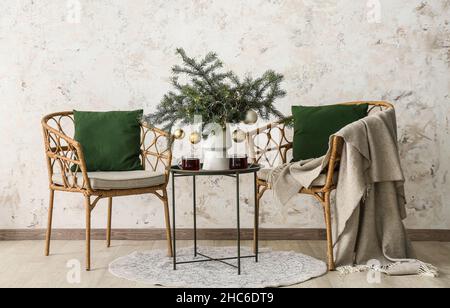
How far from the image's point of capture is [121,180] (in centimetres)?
325

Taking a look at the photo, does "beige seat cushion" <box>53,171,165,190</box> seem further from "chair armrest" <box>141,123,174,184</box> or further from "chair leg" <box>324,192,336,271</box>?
"chair leg" <box>324,192,336,271</box>

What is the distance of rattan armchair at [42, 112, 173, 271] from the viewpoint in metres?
3.24

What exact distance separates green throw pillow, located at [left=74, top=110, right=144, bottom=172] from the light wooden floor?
494 millimetres

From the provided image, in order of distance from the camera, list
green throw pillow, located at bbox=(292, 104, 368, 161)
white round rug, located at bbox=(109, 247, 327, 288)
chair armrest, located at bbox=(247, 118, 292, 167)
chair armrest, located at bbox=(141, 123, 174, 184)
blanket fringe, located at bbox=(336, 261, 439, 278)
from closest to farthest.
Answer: white round rug, located at bbox=(109, 247, 327, 288)
blanket fringe, located at bbox=(336, 261, 439, 278)
green throw pillow, located at bbox=(292, 104, 368, 161)
chair armrest, located at bbox=(247, 118, 292, 167)
chair armrest, located at bbox=(141, 123, 174, 184)

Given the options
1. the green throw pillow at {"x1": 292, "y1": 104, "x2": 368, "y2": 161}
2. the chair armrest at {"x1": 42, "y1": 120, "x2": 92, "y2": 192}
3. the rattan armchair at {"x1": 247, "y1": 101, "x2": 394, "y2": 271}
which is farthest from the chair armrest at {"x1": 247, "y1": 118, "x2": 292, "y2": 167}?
the chair armrest at {"x1": 42, "y1": 120, "x2": 92, "y2": 192}

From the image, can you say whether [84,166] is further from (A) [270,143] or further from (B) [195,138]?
(A) [270,143]


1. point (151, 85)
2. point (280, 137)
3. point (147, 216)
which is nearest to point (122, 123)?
point (151, 85)

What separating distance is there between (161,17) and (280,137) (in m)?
1.01

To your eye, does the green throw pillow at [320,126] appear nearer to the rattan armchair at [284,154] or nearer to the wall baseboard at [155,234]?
the rattan armchair at [284,154]

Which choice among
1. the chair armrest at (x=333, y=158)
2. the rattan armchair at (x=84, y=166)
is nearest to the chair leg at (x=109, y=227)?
the rattan armchair at (x=84, y=166)

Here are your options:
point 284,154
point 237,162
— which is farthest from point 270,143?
point 237,162

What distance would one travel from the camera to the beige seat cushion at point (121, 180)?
3225mm

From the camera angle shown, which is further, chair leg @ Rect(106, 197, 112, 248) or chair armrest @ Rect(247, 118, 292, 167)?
chair leg @ Rect(106, 197, 112, 248)

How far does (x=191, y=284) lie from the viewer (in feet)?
9.63
